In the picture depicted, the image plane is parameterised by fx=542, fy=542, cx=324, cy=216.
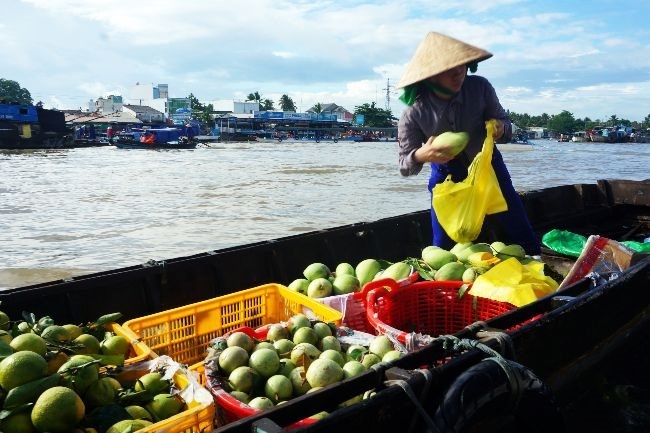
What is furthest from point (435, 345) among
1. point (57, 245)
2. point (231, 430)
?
point (57, 245)

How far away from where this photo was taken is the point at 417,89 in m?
3.99

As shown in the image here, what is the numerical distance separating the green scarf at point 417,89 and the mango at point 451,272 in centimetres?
124

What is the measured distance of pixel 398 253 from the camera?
208 inches

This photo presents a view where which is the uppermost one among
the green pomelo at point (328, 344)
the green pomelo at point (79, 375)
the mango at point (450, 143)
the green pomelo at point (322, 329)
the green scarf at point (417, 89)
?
the green scarf at point (417, 89)

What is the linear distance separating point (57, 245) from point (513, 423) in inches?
322

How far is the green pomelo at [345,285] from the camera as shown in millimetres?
3523

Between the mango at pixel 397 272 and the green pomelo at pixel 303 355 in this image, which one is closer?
the green pomelo at pixel 303 355

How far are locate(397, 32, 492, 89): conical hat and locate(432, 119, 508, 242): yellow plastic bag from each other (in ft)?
2.02

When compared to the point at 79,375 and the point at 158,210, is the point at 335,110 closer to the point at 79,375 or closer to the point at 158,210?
the point at 158,210

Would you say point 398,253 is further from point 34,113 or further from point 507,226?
point 34,113

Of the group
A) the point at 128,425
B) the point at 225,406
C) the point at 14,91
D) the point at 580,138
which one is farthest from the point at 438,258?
the point at 14,91

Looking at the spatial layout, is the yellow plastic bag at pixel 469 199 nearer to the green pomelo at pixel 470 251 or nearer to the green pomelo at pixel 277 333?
the green pomelo at pixel 470 251

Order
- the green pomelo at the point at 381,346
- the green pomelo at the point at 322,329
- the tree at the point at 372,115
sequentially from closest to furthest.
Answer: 1. the green pomelo at the point at 381,346
2. the green pomelo at the point at 322,329
3. the tree at the point at 372,115

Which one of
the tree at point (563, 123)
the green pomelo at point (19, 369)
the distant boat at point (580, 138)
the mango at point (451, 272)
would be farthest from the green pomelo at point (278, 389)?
the tree at point (563, 123)
